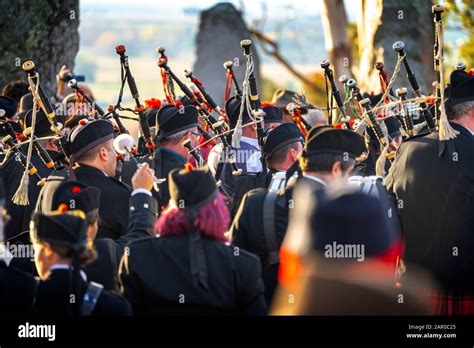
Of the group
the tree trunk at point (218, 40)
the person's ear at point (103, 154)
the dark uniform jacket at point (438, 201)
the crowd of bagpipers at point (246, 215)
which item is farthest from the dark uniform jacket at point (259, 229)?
the tree trunk at point (218, 40)

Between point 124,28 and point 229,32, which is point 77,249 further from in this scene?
point 124,28

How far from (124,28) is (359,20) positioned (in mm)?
22481

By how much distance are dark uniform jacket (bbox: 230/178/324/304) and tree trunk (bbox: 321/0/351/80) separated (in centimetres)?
1210

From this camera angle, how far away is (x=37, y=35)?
12.0 metres

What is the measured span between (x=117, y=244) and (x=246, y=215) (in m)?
0.67

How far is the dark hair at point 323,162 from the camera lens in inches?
217

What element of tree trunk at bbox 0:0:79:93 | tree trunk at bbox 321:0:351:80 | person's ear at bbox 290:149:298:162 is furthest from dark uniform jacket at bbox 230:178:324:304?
tree trunk at bbox 321:0:351:80

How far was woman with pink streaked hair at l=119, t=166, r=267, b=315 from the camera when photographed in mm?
5027

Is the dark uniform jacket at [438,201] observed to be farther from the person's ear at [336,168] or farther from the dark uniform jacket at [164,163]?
the dark uniform jacket at [164,163]

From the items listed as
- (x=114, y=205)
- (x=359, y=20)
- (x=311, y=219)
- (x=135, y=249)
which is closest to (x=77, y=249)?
(x=135, y=249)

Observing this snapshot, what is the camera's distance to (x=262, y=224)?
5.84 m

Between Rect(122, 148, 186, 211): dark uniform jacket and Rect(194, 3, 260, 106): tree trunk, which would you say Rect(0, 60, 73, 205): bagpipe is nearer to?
Rect(122, 148, 186, 211): dark uniform jacket

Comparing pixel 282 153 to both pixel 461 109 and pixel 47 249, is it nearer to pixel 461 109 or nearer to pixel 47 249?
pixel 461 109

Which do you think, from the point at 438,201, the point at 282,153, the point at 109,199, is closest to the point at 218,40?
the point at 282,153
